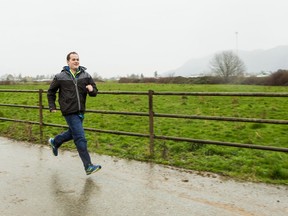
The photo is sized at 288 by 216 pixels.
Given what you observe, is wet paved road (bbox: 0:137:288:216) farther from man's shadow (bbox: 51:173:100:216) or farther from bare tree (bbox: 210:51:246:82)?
bare tree (bbox: 210:51:246:82)

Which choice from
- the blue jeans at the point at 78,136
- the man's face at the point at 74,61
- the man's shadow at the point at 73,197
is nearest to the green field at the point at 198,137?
the blue jeans at the point at 78,136

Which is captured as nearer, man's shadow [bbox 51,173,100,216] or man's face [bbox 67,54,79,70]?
man's shadow [bbox 51,173,100,216]

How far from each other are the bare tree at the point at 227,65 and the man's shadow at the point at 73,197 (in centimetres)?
7382

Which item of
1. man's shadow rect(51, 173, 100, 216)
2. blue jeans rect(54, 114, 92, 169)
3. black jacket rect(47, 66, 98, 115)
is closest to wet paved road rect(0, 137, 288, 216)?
man's shadow rect(51, 173, 100, 216)

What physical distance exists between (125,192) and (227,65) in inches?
2989

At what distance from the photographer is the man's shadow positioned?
357cm

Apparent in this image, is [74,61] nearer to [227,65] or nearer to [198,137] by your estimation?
[198,137]

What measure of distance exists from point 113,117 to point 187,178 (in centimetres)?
701

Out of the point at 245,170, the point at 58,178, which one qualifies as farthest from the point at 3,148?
the point at 245,170

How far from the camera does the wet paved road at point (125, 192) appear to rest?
3.57 meters

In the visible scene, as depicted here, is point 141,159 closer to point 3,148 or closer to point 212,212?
point 212,212

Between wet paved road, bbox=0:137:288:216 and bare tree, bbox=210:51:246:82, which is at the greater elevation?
bare tree, bbox=210:51:246:82

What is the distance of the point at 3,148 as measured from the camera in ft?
21.8

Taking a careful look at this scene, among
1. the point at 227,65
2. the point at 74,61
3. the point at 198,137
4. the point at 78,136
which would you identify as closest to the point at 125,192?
the point at 78,136
